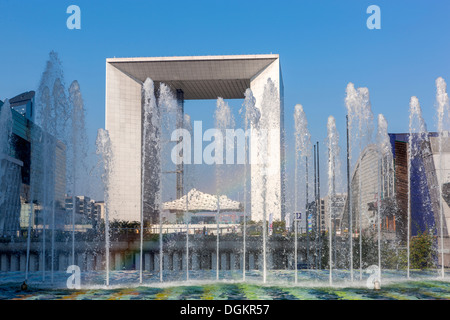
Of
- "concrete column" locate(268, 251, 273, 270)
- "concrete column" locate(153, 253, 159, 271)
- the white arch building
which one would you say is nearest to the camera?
"concrete column" locate(268, 251, 273, 270)

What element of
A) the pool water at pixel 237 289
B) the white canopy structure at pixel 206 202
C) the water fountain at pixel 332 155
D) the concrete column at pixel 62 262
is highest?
the water fountain at pixel 332 155

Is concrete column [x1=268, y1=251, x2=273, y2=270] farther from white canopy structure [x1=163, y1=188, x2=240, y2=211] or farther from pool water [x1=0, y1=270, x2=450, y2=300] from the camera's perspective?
white canopy structure [x1=163, y1=188, x2=240, y2=211]

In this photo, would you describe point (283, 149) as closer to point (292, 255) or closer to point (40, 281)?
point (292, 255)

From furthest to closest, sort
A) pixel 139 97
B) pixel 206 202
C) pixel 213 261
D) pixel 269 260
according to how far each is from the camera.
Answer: pixel 139 97, pixel 206 202, pixel 213 261, pixel 269 260

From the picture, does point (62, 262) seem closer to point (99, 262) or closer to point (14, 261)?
point (99, 262)

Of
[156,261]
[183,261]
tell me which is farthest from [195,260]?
[156,261]

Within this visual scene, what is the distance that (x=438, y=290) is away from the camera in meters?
16.7

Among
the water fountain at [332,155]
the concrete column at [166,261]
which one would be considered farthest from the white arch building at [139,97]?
the water fountain at [332,155]

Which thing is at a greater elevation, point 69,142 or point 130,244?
point 69,142

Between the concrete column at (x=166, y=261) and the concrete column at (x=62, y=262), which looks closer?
the concrete column at (x=166, y=261)

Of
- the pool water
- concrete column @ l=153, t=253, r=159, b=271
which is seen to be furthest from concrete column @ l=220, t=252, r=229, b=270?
the pool water

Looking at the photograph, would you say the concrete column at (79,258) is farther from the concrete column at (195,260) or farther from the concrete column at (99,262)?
the concrete column at (195,260)
